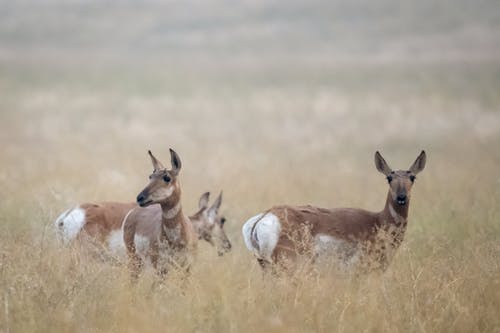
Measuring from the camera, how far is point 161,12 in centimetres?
6569

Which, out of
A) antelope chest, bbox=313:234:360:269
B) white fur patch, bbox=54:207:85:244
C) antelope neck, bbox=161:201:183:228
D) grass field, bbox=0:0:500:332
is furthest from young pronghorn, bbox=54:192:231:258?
antelope chest, bbox=313:234:360:269

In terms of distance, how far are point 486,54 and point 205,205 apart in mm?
42227

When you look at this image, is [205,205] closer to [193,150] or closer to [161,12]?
[193,150]

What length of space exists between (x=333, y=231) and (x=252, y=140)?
21.6m

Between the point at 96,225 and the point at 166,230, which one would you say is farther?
the point at 96,225

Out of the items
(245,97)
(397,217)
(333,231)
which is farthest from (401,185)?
(245,97)

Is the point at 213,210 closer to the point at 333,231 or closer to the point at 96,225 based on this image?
the point at 96,225

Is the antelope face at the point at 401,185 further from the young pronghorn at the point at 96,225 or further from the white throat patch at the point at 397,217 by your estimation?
the young pronghorn at the point at 96,225

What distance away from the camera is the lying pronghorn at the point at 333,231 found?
33.1ft

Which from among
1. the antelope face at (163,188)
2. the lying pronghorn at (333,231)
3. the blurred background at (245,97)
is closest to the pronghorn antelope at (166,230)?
the antelope face at (163,188)

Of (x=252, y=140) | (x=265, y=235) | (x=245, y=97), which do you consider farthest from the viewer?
(x=245, y=97)

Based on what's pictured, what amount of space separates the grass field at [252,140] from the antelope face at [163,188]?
2.47 feet

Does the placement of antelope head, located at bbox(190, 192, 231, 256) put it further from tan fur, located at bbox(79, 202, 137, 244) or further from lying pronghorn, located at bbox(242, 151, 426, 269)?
lying pronghorn, located at bbox(242, 151, 426, 269)

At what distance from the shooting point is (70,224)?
11992 mm
